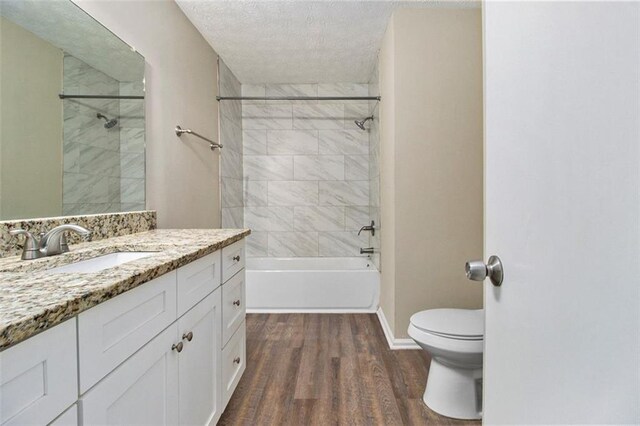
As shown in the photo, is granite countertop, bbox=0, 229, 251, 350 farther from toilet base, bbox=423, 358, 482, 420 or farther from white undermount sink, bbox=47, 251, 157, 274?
toilet base, bbox=423, 358, 482, 420

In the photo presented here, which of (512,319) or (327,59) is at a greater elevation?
(327,59)

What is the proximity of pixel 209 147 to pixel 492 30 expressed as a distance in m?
Result: 2.55

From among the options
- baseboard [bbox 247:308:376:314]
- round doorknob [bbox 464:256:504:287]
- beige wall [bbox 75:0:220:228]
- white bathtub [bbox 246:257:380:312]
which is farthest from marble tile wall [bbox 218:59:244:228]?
round doorknob [bbox 464:256:504:287]

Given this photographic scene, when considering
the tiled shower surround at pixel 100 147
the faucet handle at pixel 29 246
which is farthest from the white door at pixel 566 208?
the tiled shower surround at pixel 100 147

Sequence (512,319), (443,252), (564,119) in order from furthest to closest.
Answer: (443,252), (512,319), (564,119)

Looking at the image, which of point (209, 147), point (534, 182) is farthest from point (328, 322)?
point (534, 182)

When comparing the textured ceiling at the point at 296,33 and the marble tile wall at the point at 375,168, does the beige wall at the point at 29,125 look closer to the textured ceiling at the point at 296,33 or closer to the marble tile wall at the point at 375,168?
the textured ceiling at the point at 296,33

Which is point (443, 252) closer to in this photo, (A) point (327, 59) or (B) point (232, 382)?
(B) point (232, 382)

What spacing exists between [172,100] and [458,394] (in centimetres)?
239

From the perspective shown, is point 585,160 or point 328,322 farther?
point 328,322

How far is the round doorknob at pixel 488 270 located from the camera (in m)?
0.69

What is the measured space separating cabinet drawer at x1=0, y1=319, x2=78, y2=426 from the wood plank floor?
3.83 feet

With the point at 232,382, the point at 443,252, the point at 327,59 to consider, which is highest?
the point at 327,59

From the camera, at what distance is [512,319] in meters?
0.63
